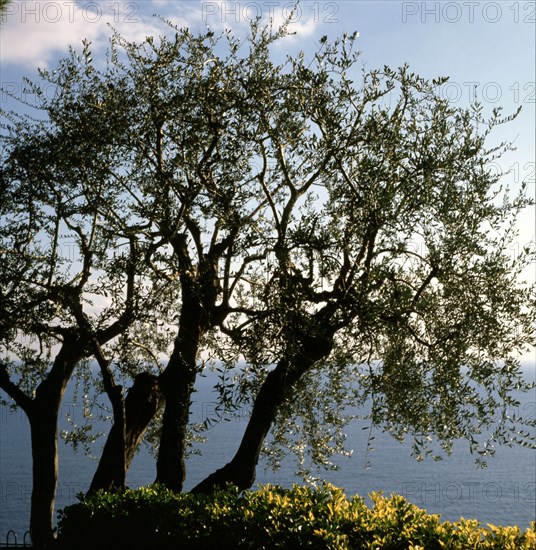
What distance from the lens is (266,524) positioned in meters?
8.18

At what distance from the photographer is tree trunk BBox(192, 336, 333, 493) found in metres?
9.63

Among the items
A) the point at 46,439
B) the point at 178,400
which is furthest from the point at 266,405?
the point at 46,439

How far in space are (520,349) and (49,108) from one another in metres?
8.30

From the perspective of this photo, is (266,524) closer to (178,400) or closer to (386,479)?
(178,400)

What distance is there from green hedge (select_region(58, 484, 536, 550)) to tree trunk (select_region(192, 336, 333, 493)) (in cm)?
92

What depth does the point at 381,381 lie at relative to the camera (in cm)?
966

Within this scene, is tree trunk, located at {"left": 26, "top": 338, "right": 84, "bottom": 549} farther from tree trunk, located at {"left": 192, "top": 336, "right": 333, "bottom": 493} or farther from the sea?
the sea

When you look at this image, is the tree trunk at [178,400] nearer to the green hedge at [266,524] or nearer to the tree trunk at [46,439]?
the green hedge at [266,524]

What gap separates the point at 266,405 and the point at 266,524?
2.34 m

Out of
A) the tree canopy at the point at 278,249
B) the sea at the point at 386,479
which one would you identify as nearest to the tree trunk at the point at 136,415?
the tree canopy at the point at 278,249

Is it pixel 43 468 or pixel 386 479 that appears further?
pixel 386 479

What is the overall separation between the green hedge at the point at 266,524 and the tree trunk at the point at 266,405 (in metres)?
0.92

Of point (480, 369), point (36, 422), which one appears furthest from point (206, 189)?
point (36, 422)

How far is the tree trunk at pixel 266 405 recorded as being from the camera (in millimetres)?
9633
